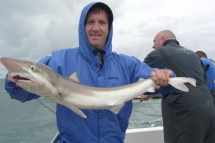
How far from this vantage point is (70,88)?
8.86ft

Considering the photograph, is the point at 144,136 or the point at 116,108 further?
the point at 144,136

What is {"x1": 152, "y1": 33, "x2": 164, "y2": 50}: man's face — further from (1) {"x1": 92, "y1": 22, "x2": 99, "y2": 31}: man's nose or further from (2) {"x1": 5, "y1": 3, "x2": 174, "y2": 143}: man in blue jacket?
(1) {"x1": 92, "y1": 22, "x2": 99, "y2": 31}: man's nose

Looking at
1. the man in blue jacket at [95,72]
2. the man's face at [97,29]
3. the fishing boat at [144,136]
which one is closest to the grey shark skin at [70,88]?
the man in blue jacket at [95,72]

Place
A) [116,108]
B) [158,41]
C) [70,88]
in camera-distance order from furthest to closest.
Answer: [158,41], [116,108], [70,88]

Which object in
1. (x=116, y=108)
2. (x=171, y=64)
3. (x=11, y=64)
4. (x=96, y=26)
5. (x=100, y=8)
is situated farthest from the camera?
(x=171, y=64)

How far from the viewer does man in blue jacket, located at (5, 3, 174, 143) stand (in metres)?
2.71

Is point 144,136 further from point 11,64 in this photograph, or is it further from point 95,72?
point 11,64

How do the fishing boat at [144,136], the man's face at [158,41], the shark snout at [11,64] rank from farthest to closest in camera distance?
the fishing boat at [144,136] < the man's face at [158,41] < the shark snout at [11,64]

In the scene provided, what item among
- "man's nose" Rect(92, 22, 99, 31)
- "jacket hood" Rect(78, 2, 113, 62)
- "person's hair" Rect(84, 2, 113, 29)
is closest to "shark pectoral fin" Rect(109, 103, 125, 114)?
"jacket hood" Rect(78, 2, 113, 62)

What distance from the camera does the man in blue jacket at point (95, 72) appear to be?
2.71 m

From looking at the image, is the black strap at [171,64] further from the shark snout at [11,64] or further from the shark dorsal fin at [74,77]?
the shark snout at [11,64]

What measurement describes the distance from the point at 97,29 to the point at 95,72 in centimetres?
65

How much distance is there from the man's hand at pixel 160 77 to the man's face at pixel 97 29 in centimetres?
84

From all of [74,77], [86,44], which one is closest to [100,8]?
[86,44]
